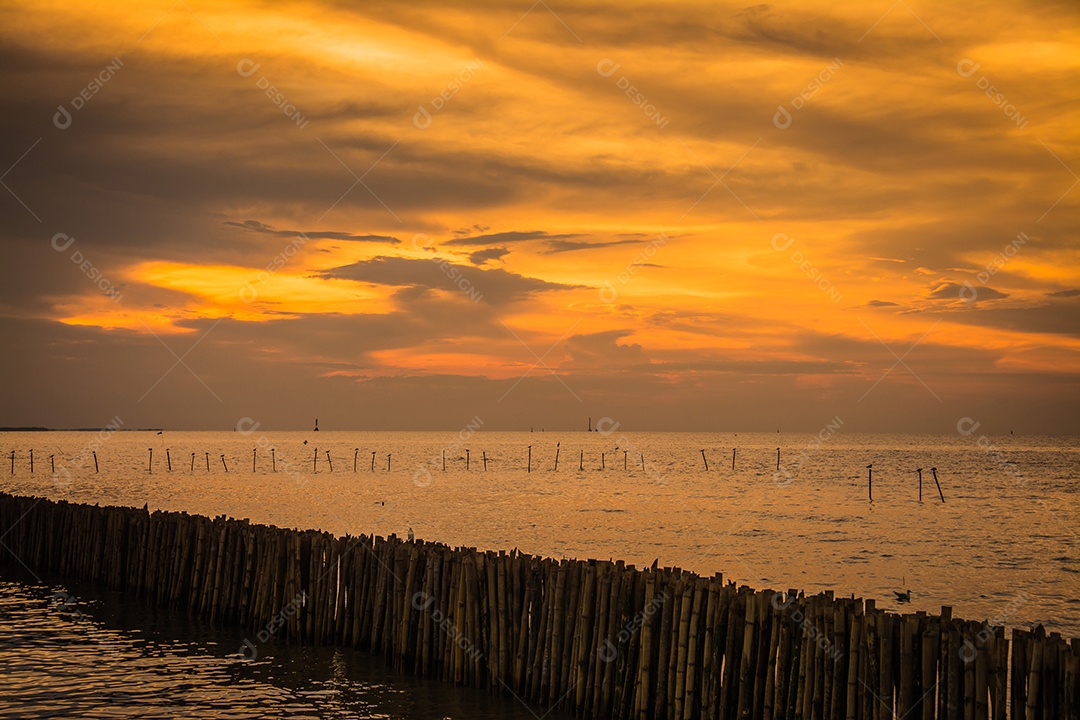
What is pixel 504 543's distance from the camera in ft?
105

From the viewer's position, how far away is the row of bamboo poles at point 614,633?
8664 millimetres

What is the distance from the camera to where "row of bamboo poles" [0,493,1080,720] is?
8664mm

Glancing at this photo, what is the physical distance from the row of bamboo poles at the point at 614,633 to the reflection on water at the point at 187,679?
0.40 meters

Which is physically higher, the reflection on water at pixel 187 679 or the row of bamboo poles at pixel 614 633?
the row of bamboo poles at pixel 614 633

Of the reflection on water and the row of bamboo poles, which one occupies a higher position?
the row of bamboo poles

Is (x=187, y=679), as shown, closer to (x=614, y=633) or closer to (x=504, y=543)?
(x=614, y=633)

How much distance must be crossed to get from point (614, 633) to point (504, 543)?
71.3ft

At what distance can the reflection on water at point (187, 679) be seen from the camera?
11.4m

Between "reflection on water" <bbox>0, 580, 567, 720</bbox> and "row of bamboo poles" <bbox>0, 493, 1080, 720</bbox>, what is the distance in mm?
397

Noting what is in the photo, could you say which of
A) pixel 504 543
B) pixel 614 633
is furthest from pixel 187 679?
pixel 504 543

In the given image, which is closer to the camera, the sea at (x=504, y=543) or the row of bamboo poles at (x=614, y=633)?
the row of bamboo poles at (x=614, y=633)

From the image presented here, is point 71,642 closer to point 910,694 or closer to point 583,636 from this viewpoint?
point 583,636

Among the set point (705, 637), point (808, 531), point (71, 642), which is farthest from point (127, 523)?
point (808, 531)

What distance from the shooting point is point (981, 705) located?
8.48 meters
